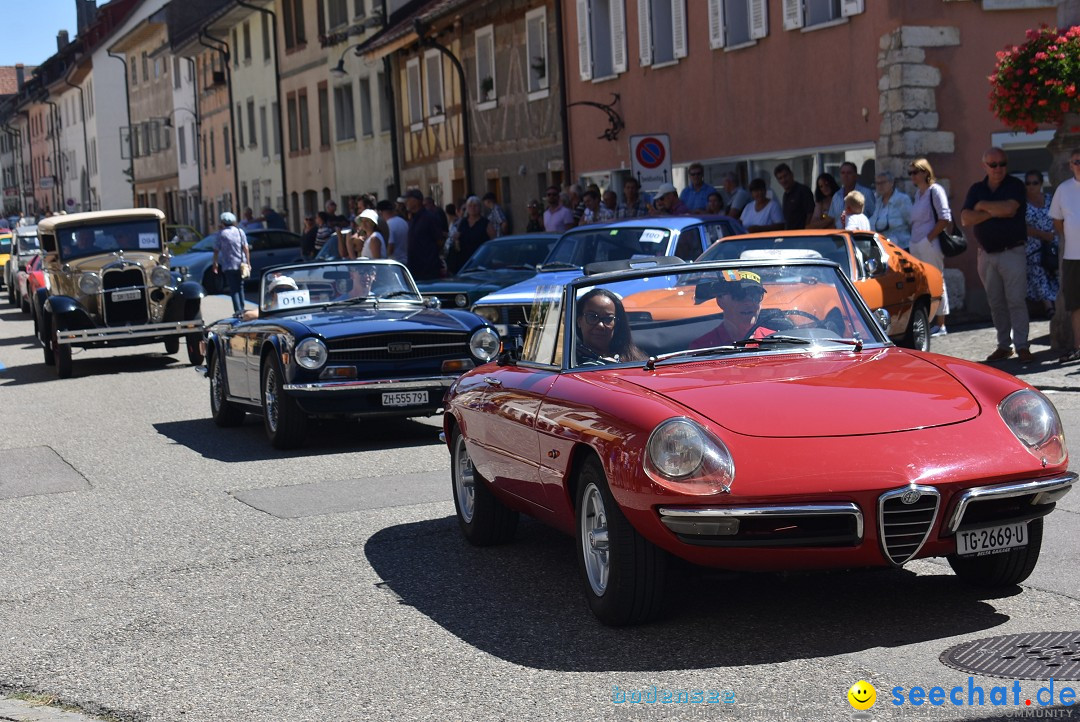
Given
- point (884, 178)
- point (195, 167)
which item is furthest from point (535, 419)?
point (195, 167)

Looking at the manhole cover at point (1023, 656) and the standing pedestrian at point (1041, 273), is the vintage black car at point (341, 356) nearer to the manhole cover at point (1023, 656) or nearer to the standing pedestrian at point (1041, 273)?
the manhole cover at point (1023, 656)

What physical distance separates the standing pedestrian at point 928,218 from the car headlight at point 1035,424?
1070 centimetres

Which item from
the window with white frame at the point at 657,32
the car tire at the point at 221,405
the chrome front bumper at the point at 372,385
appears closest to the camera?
the chrome front bumper at the point at 372,385

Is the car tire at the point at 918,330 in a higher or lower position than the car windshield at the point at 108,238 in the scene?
lower

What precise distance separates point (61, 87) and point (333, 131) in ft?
183

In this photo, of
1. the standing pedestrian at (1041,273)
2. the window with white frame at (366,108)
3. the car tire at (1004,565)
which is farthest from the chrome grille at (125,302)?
the window with white frame at (366,108)

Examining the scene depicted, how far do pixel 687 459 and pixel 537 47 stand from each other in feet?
89.6

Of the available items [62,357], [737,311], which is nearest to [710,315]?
[737,311]

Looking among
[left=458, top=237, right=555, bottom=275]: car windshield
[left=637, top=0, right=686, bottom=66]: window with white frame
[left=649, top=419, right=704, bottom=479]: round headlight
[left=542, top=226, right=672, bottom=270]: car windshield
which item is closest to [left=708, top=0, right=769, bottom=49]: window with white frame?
[left=637, top=0, right=686, bottom=66]: window with white frame

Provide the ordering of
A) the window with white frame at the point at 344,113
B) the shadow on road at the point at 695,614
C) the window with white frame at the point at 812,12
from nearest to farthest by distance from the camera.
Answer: the shadow on road at the point at 695,614
the window with white frame at the point at 812,12
the window with white frame at the point at 344,113

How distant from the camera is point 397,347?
41.7 feet

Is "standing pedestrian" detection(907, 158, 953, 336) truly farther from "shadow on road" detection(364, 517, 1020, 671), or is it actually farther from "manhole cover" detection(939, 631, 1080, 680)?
"manhole cover" detection(939, 631, 1080, 680)

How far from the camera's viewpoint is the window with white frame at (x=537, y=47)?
32031 millimetres

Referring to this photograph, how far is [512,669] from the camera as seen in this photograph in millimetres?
5789
